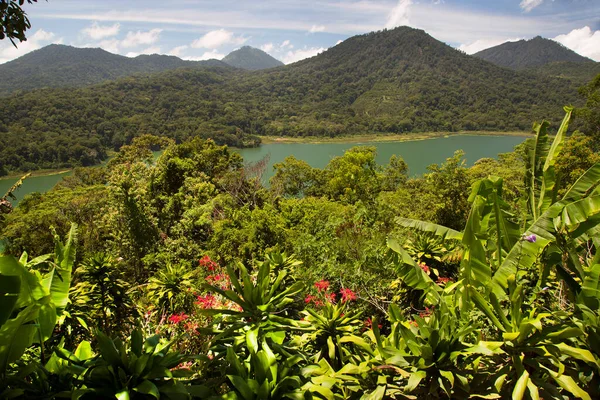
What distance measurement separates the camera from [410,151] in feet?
171

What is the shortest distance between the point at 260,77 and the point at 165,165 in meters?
141

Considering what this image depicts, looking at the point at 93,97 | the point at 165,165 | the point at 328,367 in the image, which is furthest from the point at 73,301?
the point at 93,97

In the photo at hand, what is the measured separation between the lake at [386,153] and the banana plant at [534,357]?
32505 millimetres

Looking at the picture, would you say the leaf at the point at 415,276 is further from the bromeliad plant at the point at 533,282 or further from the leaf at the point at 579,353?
the leaf at the point at 579,353

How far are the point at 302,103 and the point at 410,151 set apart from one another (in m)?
70.1

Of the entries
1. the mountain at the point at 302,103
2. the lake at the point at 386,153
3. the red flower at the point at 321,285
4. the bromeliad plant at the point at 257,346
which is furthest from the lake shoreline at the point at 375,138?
the bromeliad plant at the point at 257,346

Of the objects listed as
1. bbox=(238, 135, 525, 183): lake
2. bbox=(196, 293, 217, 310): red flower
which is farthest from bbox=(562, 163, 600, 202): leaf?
bbox=(238, 135, 525, 183): lake

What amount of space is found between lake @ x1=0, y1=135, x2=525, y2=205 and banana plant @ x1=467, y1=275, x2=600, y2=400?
32505 mm

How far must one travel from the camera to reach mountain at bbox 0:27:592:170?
2099 inches

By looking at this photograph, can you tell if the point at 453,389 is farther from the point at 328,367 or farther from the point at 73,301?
the point at 73,301

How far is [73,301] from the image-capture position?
3.06 metres

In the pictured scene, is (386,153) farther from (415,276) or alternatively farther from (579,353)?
(579,353)

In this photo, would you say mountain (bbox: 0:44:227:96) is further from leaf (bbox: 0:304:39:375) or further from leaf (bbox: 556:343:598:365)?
leaf (bbox: 556:343:598:365)

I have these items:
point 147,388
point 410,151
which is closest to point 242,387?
point 147,388
